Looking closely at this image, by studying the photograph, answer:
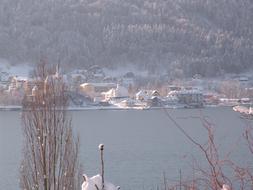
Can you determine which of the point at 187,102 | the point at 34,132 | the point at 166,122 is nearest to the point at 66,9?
the point at 187,102

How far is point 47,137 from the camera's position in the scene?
455cm

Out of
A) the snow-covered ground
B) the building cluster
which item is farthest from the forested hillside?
the building cluster

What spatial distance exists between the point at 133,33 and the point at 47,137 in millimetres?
71258

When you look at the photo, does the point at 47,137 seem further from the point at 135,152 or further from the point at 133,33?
the point at 133,33

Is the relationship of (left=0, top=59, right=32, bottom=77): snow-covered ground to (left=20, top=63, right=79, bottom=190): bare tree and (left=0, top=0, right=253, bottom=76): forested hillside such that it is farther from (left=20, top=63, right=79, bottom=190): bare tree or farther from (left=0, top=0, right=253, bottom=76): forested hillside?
(left=20, top=63, right=79, bottom=190): bare tree

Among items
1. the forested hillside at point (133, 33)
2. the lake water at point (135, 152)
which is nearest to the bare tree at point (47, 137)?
the lake water at point (135, 152)

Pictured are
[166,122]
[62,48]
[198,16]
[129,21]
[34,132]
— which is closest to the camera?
[34,132]

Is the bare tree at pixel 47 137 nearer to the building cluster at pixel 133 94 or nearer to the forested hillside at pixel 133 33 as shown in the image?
the building cluster at pixel 133 94

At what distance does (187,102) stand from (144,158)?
2988 centimetres

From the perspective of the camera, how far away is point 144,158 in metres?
14.6

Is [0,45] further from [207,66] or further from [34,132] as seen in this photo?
[34,132]

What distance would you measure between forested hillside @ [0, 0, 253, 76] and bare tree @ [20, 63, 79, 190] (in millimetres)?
58004

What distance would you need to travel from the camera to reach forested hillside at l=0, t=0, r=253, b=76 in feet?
227

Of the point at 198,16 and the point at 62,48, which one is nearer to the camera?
the point at 62,48
